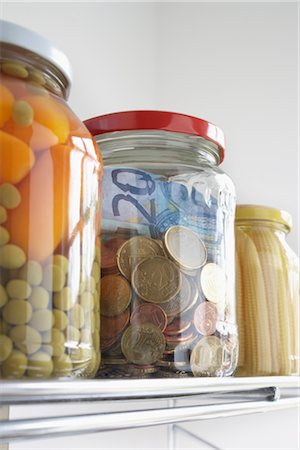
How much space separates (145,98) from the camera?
1.01 meters

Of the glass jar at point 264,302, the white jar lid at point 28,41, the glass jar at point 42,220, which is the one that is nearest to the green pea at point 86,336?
the glass jar at point 42,220

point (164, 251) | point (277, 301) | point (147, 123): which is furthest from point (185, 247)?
point (277, 301)

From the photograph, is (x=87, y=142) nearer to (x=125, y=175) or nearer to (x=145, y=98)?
(x=125, y=175)

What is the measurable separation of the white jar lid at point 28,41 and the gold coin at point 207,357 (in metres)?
0.28

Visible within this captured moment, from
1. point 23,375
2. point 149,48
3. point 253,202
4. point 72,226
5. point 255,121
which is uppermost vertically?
point 149,48

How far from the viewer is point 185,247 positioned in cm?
61

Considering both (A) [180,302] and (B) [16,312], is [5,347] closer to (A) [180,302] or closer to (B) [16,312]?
(B) [16,312]

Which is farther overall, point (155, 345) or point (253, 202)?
point (253, 202)

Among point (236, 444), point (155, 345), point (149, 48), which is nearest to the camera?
point (155, 345)

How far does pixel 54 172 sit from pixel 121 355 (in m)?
0.19

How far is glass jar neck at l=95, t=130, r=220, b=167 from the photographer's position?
0.65m

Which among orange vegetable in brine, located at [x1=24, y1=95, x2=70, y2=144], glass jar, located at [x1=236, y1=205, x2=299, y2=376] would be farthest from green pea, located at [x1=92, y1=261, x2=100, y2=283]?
glass jar, located at [x1=236, y1=205, x2=299, y2=376]

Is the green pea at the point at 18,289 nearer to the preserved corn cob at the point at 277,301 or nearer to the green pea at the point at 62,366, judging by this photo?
the green pea at the point at 62,366

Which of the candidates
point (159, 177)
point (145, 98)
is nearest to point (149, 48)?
point (145, 98)
